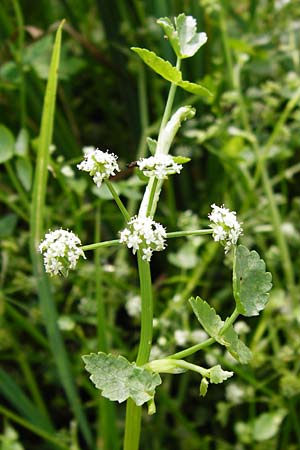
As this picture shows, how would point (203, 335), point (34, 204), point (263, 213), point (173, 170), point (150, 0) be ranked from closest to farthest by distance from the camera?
point (173, 170) → point (34, 204) → point (203, 335) → point (263, 213) → point (150, 0)

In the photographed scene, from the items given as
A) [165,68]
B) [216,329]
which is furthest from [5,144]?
[216,329]

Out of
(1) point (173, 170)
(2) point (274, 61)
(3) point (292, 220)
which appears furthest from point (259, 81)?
(1) point (173, 170)

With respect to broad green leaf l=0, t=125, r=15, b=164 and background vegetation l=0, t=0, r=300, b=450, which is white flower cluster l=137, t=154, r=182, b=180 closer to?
background vegetation l=0, t=0, r=300, b=450

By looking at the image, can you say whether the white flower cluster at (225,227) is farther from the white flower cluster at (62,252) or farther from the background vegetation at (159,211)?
the background vegetation at (159,211)

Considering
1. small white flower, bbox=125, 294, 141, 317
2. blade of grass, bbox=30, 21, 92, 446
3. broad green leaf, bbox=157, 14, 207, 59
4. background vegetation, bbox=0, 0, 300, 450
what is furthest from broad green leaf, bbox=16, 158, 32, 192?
broad green leaf, bbox=157, 14, 207, 59

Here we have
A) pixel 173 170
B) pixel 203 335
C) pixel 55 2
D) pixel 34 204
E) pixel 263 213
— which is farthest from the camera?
pixel 55 2

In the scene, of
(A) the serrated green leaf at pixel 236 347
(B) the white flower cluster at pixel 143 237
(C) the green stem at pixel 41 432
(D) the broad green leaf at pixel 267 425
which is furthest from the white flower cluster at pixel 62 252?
(D) the broad green leaf at pixel 267 425

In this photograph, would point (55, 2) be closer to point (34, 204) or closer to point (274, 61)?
point (274, 61)
